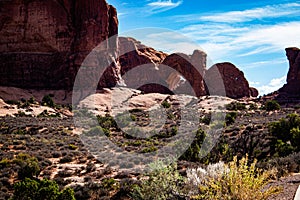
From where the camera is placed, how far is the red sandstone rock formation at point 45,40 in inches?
2047

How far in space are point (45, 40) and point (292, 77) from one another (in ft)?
146

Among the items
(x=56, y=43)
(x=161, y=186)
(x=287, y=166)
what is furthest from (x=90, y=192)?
(x=56, y=43)

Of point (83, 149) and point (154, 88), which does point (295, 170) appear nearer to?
point (83, 149)

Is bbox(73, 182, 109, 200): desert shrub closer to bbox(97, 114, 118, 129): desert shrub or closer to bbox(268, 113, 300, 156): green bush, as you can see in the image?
bbox(268, 113, 300, 156): green bush

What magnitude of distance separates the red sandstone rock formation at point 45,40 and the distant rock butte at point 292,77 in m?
31.5

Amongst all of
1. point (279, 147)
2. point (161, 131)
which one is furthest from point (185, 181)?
point (161, 131)

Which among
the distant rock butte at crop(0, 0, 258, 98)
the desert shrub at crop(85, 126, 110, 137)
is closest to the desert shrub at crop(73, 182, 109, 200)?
the desert shrub at crop(85, 126, 110, 137)

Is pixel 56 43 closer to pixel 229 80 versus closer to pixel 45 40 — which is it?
pixel 45 40

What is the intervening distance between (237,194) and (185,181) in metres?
2.91

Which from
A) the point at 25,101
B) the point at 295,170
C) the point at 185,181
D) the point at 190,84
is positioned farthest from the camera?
the point at 190,84

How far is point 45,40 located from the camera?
172ft

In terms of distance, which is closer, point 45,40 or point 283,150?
point 283,150

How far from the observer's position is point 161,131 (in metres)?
30.1

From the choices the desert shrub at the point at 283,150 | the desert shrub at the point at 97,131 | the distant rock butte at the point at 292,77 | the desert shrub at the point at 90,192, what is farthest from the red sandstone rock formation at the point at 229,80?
the desert shrub at the point at 90,192
